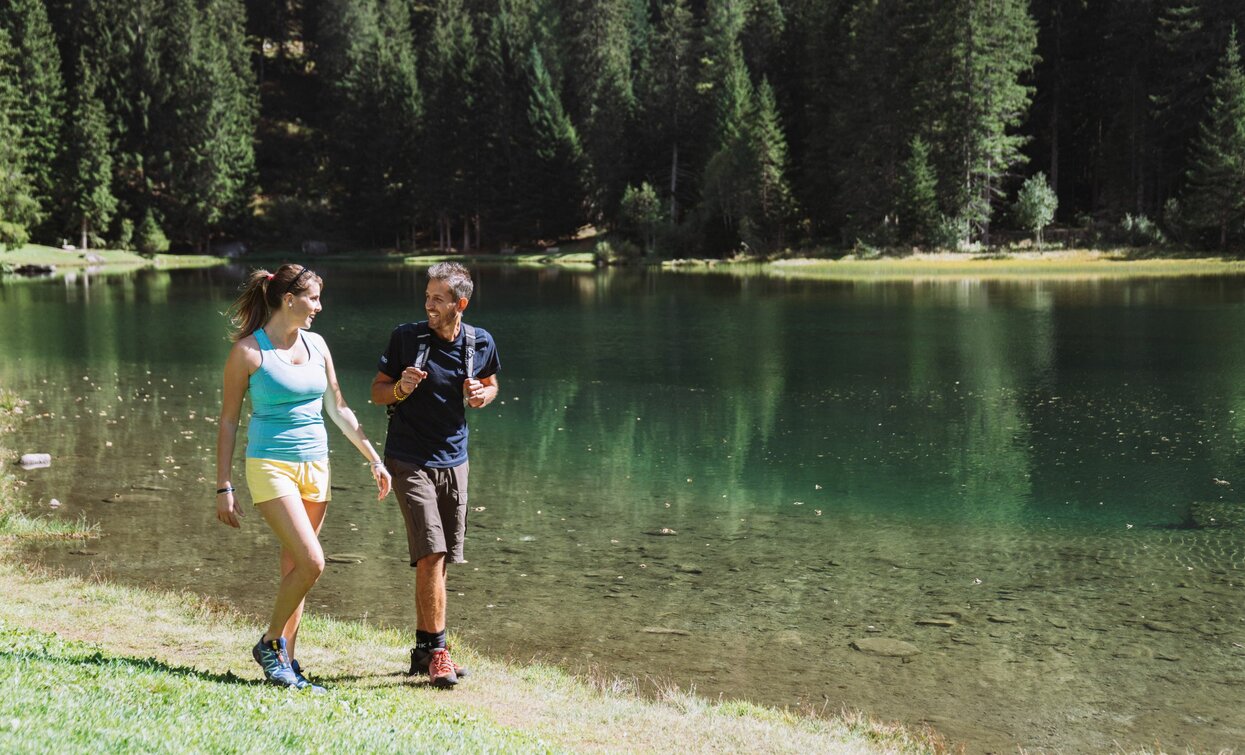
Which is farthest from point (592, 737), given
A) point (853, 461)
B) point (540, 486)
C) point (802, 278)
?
point (802, 278)

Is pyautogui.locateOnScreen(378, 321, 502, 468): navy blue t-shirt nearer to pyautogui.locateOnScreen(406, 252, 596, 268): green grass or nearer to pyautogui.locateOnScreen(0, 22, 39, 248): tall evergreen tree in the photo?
pyautogui.locateOnScreen(0, 22, 39, 248): tall evergreen tree

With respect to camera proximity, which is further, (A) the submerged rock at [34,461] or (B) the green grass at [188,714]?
(A) the submerged rock at [34,461]

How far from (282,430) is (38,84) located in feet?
288

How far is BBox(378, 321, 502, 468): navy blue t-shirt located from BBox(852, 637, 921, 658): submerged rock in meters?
3.59

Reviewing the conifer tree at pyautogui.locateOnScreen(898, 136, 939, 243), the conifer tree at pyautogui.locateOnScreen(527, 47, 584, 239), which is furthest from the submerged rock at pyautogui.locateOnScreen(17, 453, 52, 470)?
the conifer tree at pyautogui.locateOnScreen(527, 47, 584, 239)

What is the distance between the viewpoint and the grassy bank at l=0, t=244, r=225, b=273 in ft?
239

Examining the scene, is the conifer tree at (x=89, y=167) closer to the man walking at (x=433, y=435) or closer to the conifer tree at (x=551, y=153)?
the conifer tree at (x=551, y=153)

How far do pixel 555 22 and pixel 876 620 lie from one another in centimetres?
9678

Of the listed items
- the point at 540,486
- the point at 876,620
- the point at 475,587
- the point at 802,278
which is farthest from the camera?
the point at 802,278

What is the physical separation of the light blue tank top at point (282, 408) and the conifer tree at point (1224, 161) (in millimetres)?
67708

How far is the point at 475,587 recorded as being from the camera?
10.0 m

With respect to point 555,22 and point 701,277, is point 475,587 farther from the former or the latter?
point 555,22

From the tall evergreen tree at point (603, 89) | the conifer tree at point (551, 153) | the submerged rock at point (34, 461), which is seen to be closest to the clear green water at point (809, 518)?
the submerged rock at point (34, 461)

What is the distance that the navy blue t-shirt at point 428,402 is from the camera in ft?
22.2
